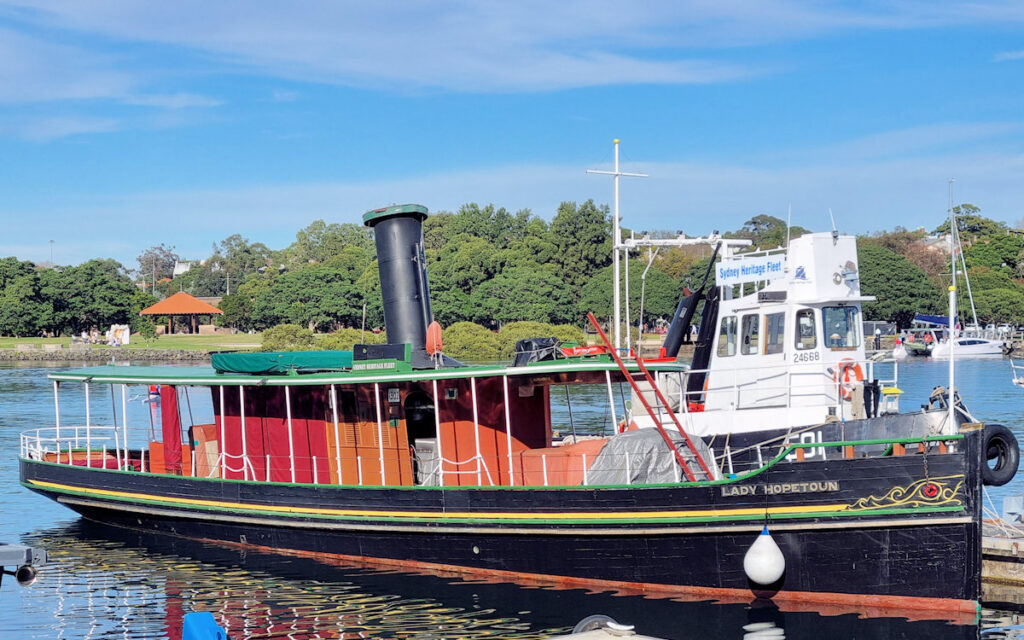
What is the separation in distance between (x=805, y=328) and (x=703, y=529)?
6.37 m

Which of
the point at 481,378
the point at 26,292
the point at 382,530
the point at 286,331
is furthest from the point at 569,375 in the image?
the point at 26,292

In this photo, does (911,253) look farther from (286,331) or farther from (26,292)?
(26,292)

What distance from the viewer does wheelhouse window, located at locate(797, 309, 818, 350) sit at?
2058 centimetres

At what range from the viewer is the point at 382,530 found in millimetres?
18438

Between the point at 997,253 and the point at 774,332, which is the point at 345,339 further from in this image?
the point at 997,253

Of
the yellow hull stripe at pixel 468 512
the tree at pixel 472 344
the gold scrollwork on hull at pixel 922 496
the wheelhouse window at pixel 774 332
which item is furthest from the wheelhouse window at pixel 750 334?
the tree at pixel 472 344

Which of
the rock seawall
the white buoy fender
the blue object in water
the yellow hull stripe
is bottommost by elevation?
the white buoy fender

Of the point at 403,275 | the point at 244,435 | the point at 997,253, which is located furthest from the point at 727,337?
the point at 997,253

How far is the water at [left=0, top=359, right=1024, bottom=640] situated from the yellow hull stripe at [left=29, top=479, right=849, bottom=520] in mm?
975

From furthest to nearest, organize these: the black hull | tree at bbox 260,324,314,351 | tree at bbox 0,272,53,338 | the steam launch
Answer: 1. tree at bbox 0,272,53,338
2. tree at bbox 260,324,314,351
3. the steam launch
4. the black hull

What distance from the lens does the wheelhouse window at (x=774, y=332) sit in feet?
68.3

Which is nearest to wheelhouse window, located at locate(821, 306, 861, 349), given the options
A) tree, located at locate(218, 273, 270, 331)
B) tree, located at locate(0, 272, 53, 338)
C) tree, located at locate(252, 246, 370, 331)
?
tree, located at locate(252, 246, 370, 331)

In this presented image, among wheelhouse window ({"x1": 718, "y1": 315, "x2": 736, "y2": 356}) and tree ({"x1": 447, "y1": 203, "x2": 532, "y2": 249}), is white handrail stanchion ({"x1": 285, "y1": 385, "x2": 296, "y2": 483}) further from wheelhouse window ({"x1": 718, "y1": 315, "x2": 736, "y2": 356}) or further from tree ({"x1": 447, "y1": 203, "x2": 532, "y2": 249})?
tree ({"x1": 447, "y1": 203, "x2": 532, "y2": 249})

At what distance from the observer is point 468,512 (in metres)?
17.5
